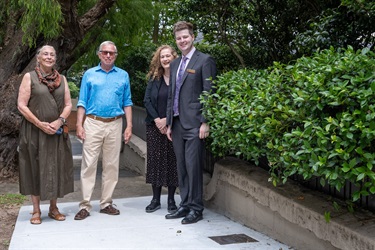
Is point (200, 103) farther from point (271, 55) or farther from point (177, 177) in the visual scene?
point (271, 55)

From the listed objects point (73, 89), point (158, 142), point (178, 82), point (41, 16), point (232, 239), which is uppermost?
point (41, 16)

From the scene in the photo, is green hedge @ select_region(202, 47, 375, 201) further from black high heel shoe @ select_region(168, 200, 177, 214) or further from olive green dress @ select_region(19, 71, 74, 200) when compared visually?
olive green dress @ select_region(19, 71, 74, 200)

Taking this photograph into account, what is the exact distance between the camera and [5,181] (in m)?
9.63

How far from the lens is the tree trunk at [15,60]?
972 centimetres

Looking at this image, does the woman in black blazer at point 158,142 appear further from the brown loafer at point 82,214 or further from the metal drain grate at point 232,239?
the metal drain grate at point 232,239

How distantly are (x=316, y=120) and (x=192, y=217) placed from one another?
2.45 metres

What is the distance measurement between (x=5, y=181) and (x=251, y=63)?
14.9ft

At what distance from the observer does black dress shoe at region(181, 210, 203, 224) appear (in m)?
6.21

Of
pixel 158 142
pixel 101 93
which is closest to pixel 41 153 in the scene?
pixel 101 93

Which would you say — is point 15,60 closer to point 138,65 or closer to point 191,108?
point 138,65

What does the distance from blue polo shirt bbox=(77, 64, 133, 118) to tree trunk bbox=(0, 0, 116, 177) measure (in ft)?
10.6

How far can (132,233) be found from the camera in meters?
5.85

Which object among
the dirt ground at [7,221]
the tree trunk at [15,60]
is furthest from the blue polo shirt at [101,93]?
the tree trunk at [15,60]

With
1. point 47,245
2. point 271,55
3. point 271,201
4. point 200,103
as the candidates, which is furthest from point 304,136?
point 271,55
